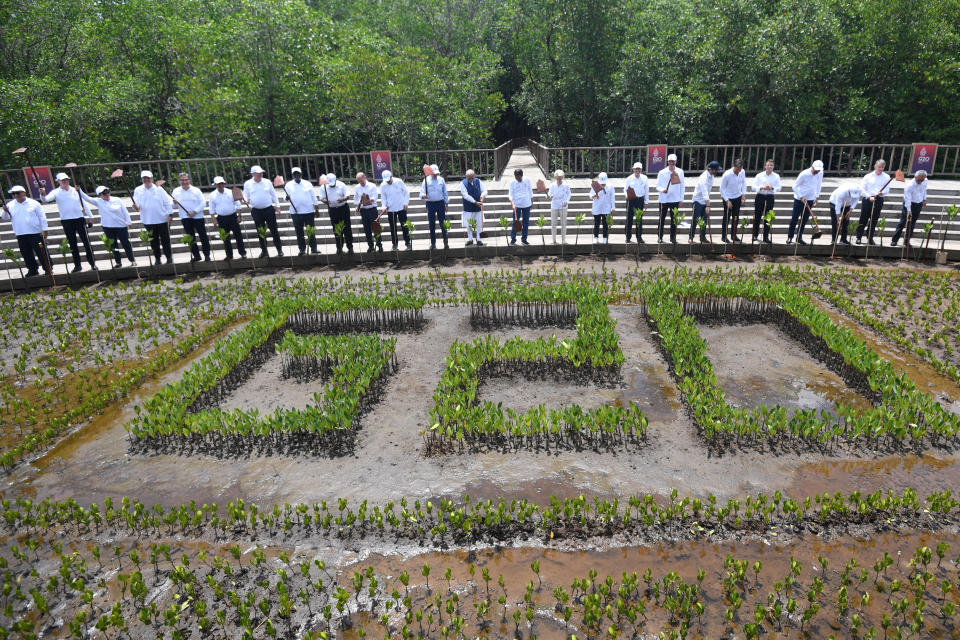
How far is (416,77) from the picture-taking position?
63.7 feet

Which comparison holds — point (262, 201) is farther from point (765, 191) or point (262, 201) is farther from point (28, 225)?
point (765, 191)

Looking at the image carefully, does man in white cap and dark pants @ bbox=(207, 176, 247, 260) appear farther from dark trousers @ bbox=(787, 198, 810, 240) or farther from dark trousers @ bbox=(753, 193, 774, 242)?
dark trousers @ bbox=(787, 198, 810, 240)

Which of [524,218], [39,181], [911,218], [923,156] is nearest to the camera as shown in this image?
[911,218]

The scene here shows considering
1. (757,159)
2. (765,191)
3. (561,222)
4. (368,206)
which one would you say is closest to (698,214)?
(765,191)

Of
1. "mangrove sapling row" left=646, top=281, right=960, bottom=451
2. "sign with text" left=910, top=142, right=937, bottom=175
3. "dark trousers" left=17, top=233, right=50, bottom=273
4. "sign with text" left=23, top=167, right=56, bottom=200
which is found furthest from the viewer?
"sign with text" left=23, top=167, right=56, bottom=200

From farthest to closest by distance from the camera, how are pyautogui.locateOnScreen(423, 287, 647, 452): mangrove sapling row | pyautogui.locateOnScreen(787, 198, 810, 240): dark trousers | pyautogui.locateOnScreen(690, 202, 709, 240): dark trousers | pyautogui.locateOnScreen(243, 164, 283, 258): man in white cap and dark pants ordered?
pyautogui.locateOnScreen(690, 202, 709, 240): dark trousers → pyautogui.locateOnScreen(243, 164, 283, 258): man in white cap and dark pants → pyautogui.locateOnScreen(787, 198, 810, 240): dark trousers → pyautogui.locateOnScreen(423, 287, 647, 452): mangrove sapling row

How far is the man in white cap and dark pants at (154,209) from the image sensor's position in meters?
11.7

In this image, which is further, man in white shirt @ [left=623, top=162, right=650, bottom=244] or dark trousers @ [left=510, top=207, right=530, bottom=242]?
dark trousers @ [left=510, top=207, right=530, bottom=242]

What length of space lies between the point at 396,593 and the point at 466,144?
19.6 meters

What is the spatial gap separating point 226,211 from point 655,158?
1139 cm

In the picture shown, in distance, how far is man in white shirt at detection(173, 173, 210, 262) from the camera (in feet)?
38.9

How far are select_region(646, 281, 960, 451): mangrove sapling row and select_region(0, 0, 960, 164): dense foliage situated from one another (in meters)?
14.8

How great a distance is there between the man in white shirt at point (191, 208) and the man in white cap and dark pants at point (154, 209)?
24 centimetres

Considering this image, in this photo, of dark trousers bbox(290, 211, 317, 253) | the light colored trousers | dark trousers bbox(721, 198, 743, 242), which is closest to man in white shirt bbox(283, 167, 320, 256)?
dark trousers bbox(290, 211, 317, 253)
